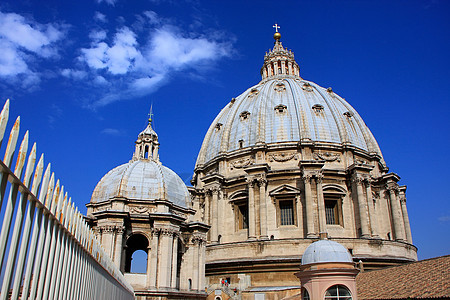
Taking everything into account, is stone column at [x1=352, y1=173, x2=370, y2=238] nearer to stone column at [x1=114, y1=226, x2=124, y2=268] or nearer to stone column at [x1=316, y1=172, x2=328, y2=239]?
stone column at [x1=316, y1=172, x2=328, y2=239]

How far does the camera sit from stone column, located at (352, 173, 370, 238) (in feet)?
124

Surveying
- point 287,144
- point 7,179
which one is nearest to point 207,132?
point 287,144

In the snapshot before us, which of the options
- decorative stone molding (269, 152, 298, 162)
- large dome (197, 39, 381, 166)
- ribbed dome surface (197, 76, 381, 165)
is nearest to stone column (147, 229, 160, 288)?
decorative stone molding (269, 152, 298, 162)

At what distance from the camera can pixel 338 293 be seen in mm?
18688

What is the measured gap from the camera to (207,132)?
179ft

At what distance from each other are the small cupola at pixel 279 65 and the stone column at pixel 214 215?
2423 cm

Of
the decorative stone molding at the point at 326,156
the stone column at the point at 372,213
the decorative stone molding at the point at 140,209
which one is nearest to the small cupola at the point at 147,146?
the decorative stone molding at the point at 140,209

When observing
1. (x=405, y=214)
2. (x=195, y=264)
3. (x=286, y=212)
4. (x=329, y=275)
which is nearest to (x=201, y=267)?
(x=195, y=264)

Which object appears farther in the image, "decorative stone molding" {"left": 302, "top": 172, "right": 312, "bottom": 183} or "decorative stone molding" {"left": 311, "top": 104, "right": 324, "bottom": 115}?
"decorative stone molding" {"left": 311, "top": 104, "right": 324, "bottom": 115}

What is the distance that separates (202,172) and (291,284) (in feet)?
65.9

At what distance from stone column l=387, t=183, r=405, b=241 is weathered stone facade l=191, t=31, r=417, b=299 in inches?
4.2

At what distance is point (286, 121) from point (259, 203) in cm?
1151

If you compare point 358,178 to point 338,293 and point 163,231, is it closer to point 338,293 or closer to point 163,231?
point 163,231

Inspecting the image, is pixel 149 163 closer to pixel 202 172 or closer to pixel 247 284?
pixel 247 284
